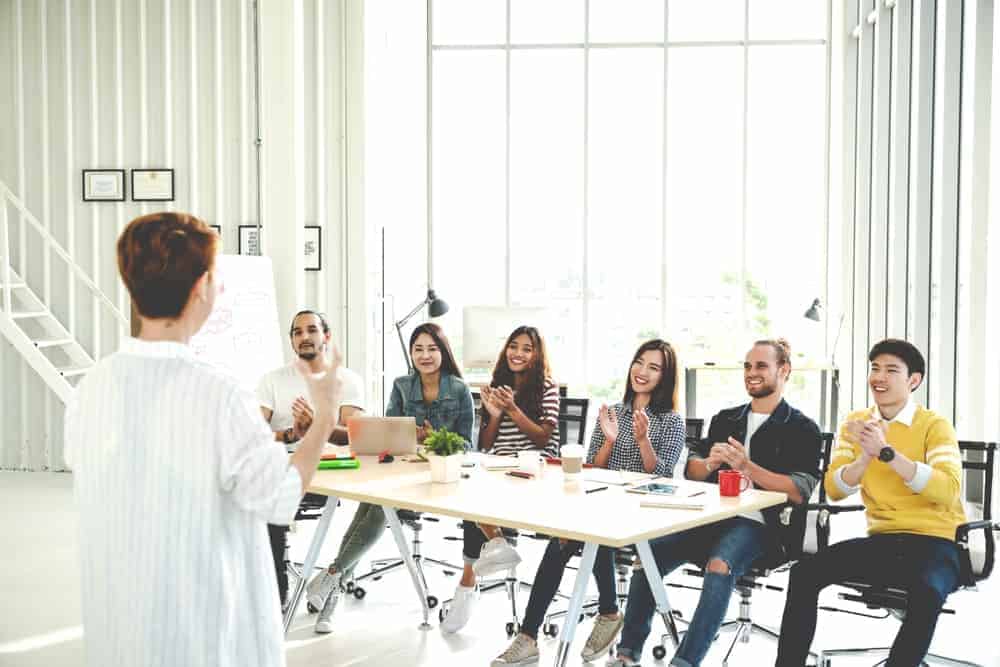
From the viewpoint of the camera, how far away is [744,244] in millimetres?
10484

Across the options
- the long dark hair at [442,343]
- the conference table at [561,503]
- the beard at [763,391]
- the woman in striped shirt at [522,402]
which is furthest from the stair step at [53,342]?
the beard at [763,391]

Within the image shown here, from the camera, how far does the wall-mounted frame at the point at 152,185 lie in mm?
8820

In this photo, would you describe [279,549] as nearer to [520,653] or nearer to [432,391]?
[432,391]

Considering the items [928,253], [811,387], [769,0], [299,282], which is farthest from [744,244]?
[299,282]

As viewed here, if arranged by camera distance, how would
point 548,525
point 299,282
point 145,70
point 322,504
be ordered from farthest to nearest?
point 145,70, point 299,282, point 322,504, point 548,525

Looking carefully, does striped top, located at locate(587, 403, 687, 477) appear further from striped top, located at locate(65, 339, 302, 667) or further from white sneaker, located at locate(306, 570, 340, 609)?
striped top, located at locate(65, 339, 302, 667)

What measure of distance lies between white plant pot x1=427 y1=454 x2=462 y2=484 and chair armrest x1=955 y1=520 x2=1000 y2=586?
1759 millimetres

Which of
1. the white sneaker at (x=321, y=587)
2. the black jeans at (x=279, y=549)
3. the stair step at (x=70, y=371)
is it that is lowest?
the white sneaker at (x=321, y=587)

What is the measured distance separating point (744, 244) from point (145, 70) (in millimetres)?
5380

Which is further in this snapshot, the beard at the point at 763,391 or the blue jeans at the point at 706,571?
Answer: the beard at the point at 763,391

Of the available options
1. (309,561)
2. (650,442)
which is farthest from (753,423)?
(309,561)

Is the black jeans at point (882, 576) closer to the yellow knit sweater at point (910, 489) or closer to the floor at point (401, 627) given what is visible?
the yellow knit sweater at point (910, 489)

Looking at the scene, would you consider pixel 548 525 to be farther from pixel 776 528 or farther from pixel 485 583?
pixel 485 583

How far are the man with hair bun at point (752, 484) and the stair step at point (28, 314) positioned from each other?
5.62 meters
